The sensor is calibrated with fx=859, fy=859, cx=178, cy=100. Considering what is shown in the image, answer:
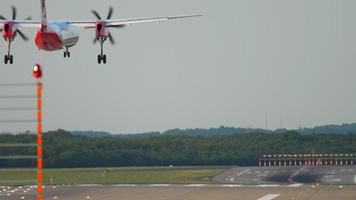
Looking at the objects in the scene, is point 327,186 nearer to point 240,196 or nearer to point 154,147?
point 240,196

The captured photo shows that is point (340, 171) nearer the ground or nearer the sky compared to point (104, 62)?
nearer the ground

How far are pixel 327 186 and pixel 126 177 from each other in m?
30.3

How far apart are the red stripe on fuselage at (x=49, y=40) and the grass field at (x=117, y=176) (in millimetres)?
42206

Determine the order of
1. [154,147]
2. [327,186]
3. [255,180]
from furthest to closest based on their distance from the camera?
[154,147] → [255,180] → [327,186]

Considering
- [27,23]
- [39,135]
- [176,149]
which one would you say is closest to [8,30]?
[27,23]

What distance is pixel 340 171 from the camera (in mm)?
113500

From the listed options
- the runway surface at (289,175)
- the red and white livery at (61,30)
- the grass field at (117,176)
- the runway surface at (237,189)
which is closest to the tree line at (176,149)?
the grass field at (117,176)

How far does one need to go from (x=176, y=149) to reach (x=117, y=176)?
1933 inches

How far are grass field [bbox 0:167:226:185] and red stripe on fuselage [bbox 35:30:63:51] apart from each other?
138ft

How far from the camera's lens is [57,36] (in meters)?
58.2

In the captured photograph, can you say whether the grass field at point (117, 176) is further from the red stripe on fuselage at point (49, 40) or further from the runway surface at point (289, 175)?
the red stripe on fuselage at point (49, 40)

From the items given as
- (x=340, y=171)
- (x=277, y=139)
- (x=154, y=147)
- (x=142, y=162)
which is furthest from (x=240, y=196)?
(x=277, y=139)

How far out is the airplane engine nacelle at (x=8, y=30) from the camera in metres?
63.1

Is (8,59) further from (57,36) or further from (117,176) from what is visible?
(117,176)
